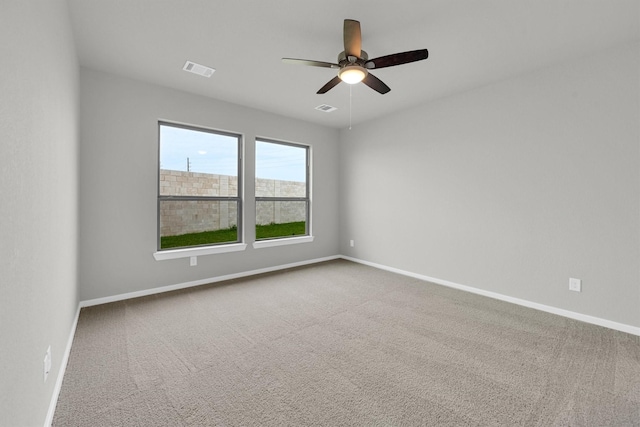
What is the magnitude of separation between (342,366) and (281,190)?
3480 mm

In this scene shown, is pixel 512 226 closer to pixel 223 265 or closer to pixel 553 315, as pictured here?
pixel 553 315

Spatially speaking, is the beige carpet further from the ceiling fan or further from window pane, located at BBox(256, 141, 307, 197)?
the ceiling fan

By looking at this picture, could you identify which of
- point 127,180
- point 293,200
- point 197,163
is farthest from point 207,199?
point 293,200

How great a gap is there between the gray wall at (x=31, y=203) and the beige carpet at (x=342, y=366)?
1.51 ft

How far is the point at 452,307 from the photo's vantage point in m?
3.29

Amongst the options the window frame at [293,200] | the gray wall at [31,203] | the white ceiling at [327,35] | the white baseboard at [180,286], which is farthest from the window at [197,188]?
the gray wall at [31,203]

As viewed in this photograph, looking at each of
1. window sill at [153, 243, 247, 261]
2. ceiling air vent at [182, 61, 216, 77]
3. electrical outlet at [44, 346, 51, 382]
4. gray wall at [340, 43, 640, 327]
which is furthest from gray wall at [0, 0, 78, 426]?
gray wall at [340, 43, 640, 327]

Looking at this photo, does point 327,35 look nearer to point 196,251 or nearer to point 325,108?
Result: point 325,108

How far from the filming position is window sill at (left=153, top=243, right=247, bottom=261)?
369 centimetres

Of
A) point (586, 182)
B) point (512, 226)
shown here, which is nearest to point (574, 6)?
point (586, 182)

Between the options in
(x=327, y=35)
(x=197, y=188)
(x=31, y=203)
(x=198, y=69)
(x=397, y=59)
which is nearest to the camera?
(x=31, y=203)

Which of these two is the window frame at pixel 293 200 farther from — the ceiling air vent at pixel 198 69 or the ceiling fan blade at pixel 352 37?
the ceiling fan blade at pixel 352 37

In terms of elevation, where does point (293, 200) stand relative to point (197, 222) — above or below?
above

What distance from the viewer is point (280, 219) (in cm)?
515
